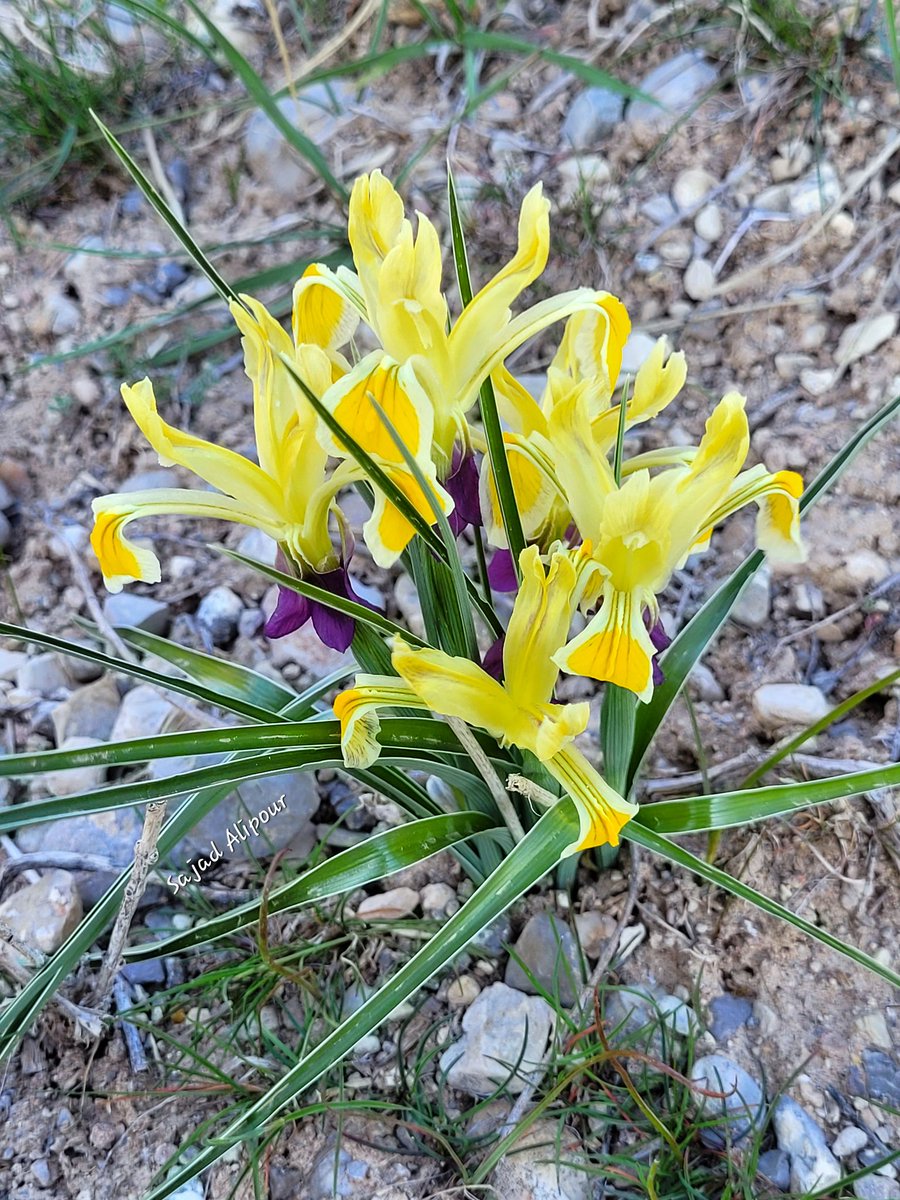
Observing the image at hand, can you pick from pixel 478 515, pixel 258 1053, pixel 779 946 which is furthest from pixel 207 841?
pixel 779 946

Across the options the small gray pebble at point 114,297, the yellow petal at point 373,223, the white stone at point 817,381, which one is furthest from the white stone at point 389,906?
the small gray pebble at point 114,297

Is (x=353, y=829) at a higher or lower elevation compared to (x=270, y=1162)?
higher

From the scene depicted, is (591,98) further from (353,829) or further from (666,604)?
(353,829)

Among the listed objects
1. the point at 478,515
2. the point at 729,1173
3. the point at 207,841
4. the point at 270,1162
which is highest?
the point at 478,515

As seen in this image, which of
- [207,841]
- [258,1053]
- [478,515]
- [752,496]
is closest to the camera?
[752,496]

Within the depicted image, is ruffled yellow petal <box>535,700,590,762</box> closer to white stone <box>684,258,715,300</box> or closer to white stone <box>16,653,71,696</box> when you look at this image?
white stone <box>16,653,71,696</box>

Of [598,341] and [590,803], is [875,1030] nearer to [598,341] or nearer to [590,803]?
[590,803]

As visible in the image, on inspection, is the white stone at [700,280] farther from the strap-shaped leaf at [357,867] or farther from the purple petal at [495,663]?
the strap-shaped leaf at [357,867]
